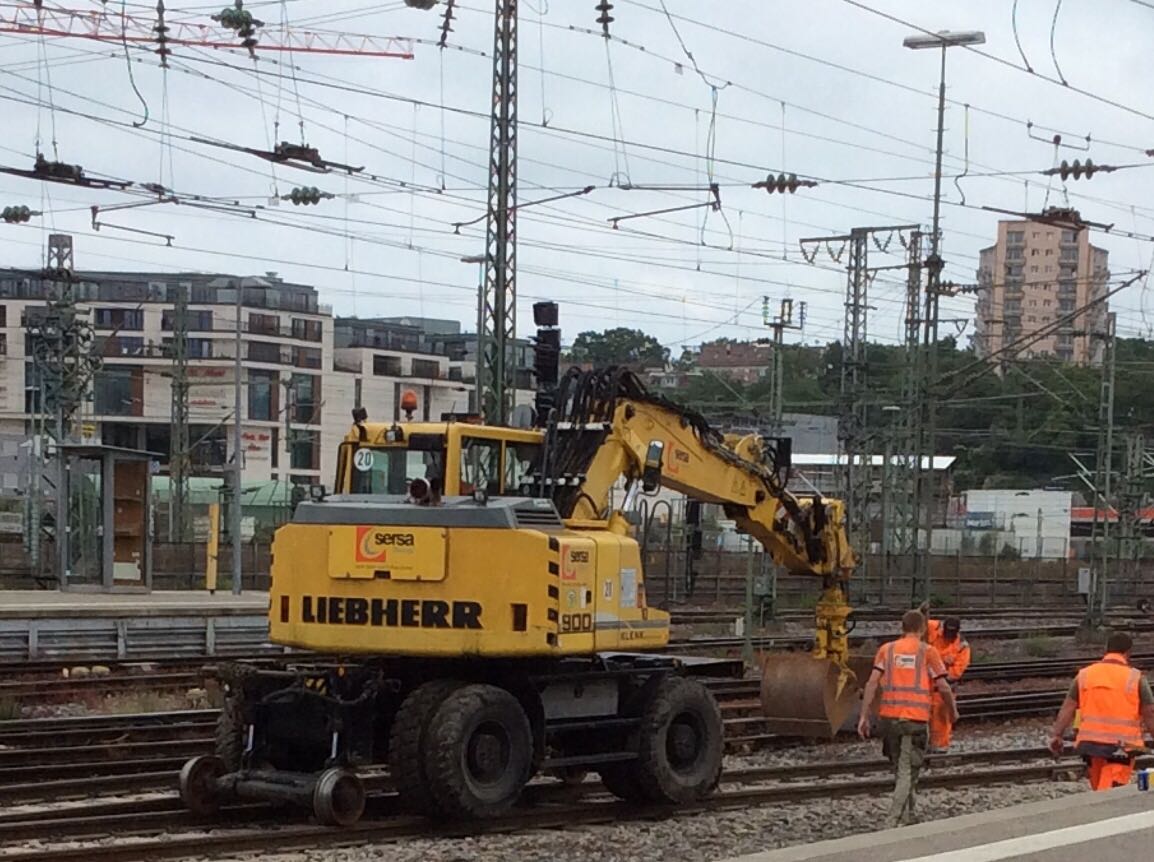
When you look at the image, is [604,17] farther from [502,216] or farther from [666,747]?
[666,747]

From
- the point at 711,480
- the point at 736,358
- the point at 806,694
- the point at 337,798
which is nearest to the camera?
the point at 337,798

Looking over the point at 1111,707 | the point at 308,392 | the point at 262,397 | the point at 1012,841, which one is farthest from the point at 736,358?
the point at 1012,841

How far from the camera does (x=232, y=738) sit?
45.2ft

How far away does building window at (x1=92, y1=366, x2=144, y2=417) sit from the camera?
8050 centimetres

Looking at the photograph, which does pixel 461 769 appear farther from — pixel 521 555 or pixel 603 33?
pixel 603 33

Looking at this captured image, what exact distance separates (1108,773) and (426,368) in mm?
69525

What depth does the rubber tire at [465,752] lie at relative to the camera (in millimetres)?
13047

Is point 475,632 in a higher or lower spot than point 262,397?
lower

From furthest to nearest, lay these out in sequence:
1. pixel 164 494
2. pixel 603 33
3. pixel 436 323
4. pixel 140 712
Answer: pixel 436 323 < pixel 164 494 < pixel 603 33 < pixel 140 712

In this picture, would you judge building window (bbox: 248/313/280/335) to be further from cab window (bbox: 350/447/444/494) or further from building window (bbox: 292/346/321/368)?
cab window (bbox: 350/447/444/494)

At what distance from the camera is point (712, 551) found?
182 feet

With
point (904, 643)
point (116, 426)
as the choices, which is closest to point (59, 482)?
point (904, 643)

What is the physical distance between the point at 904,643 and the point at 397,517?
408cm

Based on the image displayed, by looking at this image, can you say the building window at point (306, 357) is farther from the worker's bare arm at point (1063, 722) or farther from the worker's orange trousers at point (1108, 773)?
the worker's orange trousers at point (1108, 773)
